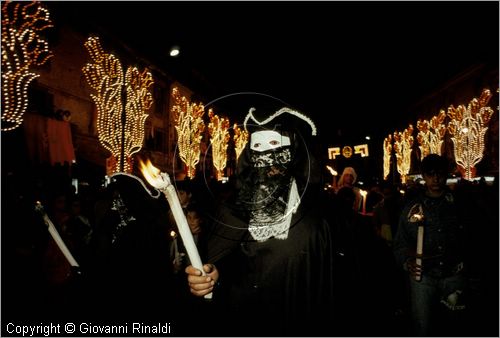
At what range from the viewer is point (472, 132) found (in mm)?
26203

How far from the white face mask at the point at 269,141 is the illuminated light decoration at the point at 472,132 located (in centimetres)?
2741

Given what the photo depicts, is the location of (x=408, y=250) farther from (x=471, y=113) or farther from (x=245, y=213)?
(x=471, y=113)

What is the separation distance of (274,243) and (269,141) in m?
1.02

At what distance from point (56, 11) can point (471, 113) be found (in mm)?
29330

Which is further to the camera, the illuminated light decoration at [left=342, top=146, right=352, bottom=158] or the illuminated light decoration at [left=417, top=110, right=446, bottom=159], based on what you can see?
the illuminated light decoration at [left=417, top=110, right=446, bottom=159]

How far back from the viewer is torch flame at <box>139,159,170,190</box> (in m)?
1.59

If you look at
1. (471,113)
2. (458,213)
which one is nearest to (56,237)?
(458,213)

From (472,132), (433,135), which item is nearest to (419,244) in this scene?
(472,132)

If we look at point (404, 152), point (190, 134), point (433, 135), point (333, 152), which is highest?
point (433, 135)

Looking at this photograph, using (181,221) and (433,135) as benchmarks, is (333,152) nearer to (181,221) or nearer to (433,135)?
(433,135)

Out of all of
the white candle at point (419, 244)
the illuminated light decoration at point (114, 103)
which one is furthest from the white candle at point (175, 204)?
the illuminated light decoration at point (114, 103)

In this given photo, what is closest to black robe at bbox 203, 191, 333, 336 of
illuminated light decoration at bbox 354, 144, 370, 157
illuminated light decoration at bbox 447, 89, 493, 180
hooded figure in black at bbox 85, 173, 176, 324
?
hooded figure in black at bbox 85, 173, 176, 324

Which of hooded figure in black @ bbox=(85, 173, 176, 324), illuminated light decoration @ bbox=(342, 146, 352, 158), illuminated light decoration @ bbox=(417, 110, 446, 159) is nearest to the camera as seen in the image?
hooded figure in black @ bbox=(85, 173, 176, 324)

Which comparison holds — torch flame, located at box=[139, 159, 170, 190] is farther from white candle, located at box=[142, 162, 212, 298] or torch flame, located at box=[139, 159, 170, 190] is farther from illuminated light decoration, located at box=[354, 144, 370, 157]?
illuminated light decoration, located at box=[354, 144, 370, 157]
